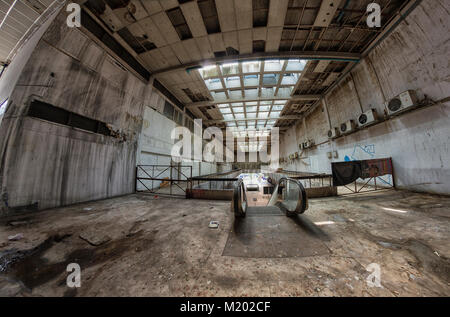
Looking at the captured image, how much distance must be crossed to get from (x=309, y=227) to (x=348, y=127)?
8879 mm

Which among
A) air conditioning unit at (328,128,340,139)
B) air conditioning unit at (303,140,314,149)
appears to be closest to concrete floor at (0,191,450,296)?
air conditioning unit at (328,128,340,139)

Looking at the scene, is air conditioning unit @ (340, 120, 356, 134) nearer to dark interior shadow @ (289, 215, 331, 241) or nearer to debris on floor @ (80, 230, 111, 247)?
dark interior shadow @ (289, 215, 331, 241)

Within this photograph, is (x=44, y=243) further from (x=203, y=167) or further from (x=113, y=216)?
(x=203, y=167)

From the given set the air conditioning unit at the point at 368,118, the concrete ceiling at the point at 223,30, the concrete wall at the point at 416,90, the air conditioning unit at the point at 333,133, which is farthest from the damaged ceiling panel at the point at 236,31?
the air conditioning unit at the point at 333,133

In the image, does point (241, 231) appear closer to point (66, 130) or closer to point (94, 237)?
point (94, 237)

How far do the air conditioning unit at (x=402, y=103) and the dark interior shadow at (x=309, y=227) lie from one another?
6.92 meters

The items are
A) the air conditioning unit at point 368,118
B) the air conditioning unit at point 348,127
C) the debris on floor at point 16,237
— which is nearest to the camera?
the debris on floor at point 16,237

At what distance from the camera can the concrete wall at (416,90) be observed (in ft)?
15.8

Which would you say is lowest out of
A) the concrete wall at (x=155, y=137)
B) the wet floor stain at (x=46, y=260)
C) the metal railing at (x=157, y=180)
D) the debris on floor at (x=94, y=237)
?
the wet floor stain at (x=46, y=260)

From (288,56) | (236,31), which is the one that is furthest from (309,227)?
(288,56)

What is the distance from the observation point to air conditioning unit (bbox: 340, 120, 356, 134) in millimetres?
8180

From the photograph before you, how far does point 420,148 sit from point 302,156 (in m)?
9.35

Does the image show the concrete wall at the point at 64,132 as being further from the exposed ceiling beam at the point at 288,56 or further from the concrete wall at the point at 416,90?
the concrete wall at the point at 416,90

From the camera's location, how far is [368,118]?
281 inches
